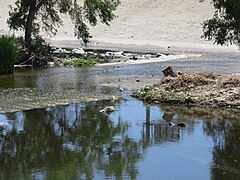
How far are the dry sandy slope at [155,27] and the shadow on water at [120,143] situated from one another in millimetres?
29542

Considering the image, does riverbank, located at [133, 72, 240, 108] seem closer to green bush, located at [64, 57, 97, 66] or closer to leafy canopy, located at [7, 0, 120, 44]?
green bush, located at [64, 57, 97, 66]

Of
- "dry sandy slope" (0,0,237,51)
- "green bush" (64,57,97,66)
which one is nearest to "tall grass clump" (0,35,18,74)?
"green bush" (64,57,97,66)

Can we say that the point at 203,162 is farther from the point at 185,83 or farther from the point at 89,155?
the point at 185,83

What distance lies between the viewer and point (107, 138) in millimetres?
11891

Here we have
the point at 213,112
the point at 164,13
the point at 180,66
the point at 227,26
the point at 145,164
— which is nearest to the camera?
the point at 145,164

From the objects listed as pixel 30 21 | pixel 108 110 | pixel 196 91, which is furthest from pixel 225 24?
pixel 30 21

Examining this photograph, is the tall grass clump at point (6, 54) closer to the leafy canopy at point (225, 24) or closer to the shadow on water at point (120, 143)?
the leafy canopy at point (225, 24)

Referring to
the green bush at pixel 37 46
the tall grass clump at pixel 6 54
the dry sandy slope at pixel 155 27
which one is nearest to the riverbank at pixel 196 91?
the tall grass clump at pixel 6 54

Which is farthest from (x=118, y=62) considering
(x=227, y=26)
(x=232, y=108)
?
(x=232, y=108)

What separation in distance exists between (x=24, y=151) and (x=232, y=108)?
695cm

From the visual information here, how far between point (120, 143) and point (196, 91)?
613 centimetres

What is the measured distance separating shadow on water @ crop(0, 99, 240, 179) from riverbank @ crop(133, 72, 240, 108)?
68 cm

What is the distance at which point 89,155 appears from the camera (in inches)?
408

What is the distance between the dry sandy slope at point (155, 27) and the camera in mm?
48875
